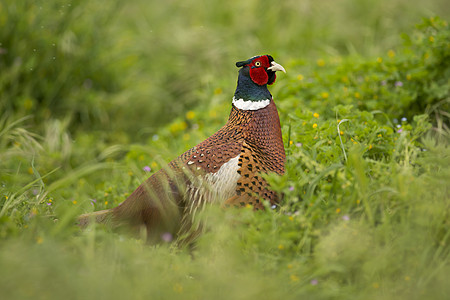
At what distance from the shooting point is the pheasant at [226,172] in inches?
107

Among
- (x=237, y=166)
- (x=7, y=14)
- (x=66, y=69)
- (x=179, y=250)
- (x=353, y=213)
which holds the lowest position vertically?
(x=179, y=250)

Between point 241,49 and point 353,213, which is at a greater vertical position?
point 241,49

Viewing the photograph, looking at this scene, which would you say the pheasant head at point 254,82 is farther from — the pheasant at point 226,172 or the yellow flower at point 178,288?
the yellow flower at point 178,288

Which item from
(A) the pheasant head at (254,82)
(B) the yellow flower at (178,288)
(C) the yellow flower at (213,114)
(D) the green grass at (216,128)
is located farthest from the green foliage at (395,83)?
(B) the yellow flower at (178,288)

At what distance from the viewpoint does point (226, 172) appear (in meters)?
2.74

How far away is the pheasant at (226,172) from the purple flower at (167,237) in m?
0.03

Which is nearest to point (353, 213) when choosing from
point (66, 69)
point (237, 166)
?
point (237, 166)

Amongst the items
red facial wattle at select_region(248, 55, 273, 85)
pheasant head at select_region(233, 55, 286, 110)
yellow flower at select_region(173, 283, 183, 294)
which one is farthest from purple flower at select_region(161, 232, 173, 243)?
red facial wattle at select_region(248, 55, 273, 85)

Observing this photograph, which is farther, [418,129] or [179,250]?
[418,129]

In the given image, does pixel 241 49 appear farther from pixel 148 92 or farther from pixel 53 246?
pixel 53 246

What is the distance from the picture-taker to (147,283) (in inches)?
83.5

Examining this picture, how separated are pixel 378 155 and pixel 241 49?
3.10 metres

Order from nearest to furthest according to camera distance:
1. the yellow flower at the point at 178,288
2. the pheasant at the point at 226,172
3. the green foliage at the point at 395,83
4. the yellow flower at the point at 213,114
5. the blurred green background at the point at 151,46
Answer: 1. the yellow flower at the point at 178,288
2. the pheasant at the point at 226,172
3. the green foliage at the point at 395,83
4. the yellow flower at the point at 213,114
5. the blurred green background at the point at 151,46

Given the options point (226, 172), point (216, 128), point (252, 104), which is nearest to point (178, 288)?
point (226, 172)
